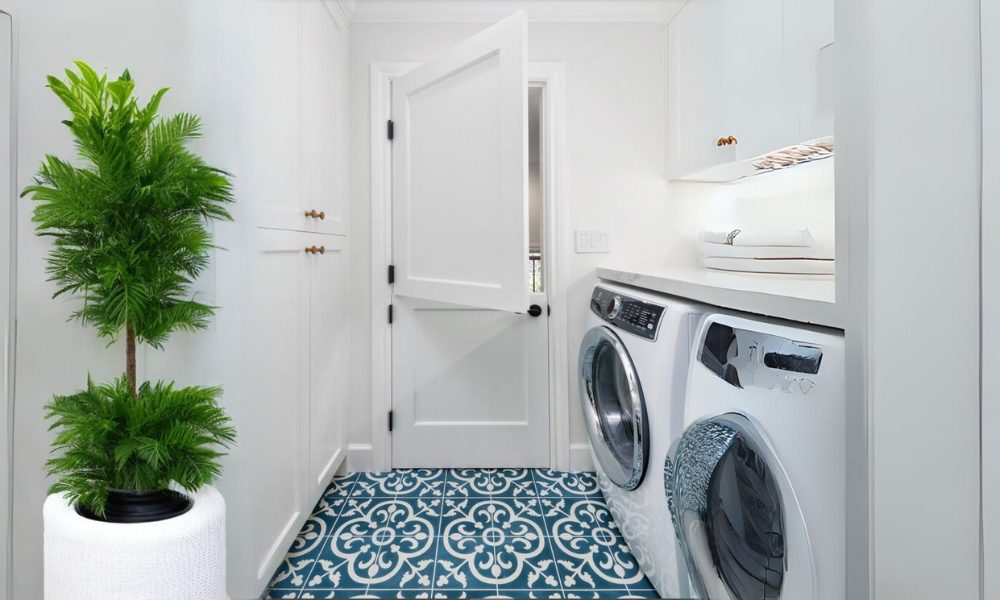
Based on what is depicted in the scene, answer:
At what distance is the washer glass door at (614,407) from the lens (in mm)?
1539

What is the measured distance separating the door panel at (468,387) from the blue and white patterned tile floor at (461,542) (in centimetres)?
13

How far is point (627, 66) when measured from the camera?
100 inches

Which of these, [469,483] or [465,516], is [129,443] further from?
[469,483]

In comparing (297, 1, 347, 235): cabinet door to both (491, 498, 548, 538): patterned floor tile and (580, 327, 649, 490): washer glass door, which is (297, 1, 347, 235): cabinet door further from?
(491, 498, 548, 538): patterned floor tile

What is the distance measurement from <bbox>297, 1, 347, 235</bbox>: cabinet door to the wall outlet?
1100 mm

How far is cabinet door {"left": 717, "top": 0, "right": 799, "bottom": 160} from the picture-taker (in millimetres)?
1631

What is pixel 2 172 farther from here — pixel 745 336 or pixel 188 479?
pixel 745 336

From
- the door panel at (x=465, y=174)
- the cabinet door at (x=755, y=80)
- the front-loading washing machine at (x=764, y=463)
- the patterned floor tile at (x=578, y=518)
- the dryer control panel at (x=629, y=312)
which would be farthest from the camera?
the patterned floor tile at (x=578, y=518)

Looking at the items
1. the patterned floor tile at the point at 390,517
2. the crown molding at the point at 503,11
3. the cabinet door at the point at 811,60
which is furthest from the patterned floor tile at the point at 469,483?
the crown molding at the point at 503,11

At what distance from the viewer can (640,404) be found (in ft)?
4.94

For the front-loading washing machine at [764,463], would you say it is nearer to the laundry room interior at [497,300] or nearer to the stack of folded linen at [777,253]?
the laundry room interior at [497,300]

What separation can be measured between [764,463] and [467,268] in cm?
141

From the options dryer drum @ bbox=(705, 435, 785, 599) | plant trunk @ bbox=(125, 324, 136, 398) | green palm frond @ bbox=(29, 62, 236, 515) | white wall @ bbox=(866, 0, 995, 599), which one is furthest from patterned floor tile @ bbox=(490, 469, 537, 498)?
white wall @ bbox=(866, 0, 995, 599)

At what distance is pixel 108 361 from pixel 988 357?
1725mm
